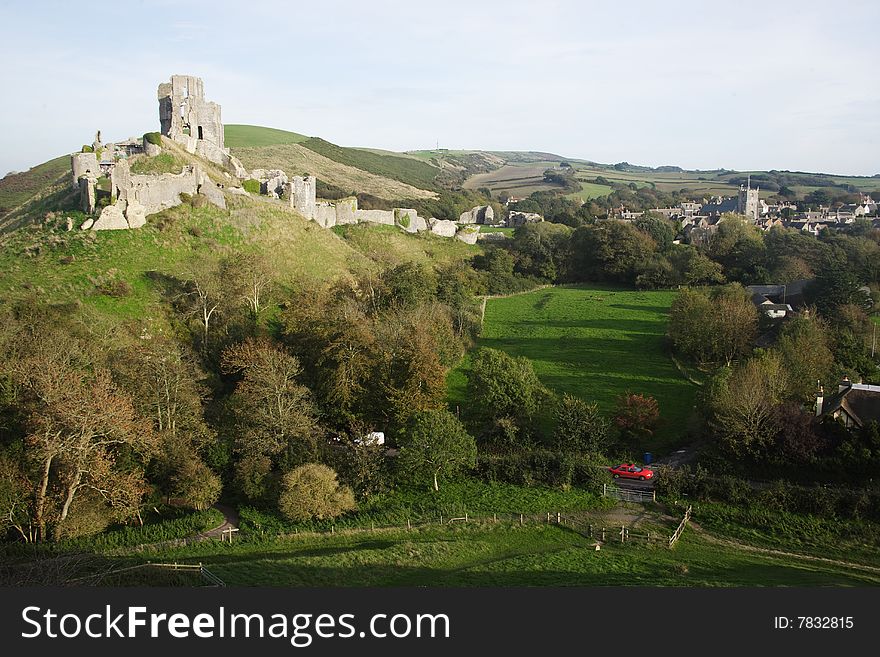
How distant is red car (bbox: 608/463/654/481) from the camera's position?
1040 inches

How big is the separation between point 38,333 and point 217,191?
23.7 meters

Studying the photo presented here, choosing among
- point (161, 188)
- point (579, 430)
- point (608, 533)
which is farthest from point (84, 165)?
point (608, 533)

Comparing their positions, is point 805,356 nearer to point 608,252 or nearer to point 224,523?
point 224,523

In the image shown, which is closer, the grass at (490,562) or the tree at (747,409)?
the grass at (490,562)

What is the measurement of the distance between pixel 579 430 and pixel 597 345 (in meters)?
18.2

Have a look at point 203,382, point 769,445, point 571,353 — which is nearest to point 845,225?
point 571,353

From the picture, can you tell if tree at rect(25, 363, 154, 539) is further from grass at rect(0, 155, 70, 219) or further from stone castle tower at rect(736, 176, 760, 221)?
stone castle tower at rect(736, 176, 760, 221)

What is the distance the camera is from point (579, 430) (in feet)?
92.8

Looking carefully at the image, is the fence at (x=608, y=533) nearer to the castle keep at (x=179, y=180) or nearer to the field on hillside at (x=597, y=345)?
the field on hillside at (x=597, y=345)

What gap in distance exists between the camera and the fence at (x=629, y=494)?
25.0 metres

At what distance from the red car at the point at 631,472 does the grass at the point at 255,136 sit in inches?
4349

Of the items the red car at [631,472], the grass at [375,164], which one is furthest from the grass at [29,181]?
the red car at [631,472]

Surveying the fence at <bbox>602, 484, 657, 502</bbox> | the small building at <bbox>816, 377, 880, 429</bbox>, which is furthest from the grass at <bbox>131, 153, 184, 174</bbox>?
the small building at <bbox>816, 377, 880, 429</bbox>

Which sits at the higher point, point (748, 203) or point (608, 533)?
point (748, 203)
